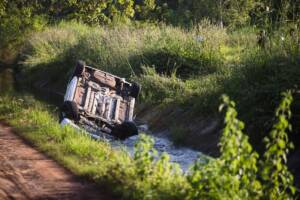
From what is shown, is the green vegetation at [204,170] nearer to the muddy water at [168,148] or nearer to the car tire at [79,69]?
the muddy water at [168,148]

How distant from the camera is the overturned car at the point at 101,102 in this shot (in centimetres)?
1232

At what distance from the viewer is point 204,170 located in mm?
6730

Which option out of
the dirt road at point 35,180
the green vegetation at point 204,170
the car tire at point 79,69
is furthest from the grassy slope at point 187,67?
the dirt road at point 35,180

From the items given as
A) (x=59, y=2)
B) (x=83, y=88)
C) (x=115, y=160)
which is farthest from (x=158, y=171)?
(x=59, y=2)

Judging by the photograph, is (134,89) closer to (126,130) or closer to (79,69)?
(79,69)

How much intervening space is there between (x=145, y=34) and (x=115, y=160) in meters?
11.5

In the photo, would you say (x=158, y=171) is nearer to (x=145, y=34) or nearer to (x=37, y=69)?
(x=145, y=34)

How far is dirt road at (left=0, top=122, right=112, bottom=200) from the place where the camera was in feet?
25.2

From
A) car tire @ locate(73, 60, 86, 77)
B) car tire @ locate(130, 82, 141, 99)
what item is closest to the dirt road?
car tire @ locate(73, 60, 86, 77)

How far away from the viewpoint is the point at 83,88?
13969 millimetres

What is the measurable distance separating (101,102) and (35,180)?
5.48m

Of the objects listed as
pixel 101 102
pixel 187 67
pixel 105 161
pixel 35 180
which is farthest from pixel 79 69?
pixel 35 180

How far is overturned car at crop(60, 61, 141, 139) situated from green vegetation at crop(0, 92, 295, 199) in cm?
238

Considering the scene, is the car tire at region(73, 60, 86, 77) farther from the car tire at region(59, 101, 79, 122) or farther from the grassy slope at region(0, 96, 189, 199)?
the car tire at region(59, 101, 79, 122)
